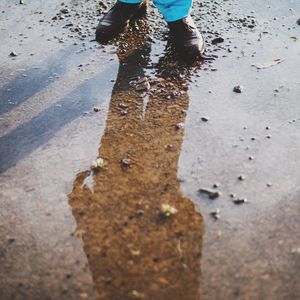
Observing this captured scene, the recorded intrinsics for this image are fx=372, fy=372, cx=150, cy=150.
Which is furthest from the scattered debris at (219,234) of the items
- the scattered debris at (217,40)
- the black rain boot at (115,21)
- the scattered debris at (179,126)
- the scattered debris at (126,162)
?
the black rain boot at (115,21)

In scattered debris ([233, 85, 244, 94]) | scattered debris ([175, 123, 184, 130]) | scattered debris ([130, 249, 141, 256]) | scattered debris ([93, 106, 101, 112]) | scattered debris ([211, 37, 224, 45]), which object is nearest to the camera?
scattered debris ([130, 249, 141, 256])

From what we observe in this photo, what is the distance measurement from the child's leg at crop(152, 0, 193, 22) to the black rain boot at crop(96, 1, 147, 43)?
29 centimetres

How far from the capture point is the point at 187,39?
2623 millimetres

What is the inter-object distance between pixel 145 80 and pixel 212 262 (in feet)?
4.36

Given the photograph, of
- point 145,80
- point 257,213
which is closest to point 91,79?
point 145,80

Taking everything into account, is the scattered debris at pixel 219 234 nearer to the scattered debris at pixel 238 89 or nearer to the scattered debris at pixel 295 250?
the scattered debris at pixel 295 250

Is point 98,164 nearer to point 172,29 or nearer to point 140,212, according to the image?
point 140,212

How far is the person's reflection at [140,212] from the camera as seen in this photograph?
4.79 ft

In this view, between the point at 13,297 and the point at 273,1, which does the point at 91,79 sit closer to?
the point at 13,297

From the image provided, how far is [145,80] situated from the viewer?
244cm

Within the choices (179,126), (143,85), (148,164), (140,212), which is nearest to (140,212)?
(140,212)

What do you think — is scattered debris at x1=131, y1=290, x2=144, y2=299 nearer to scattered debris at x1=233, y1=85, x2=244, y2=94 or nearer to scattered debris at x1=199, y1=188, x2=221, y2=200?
scattered debris at x1=199, y1=188, x2=221, y2=200

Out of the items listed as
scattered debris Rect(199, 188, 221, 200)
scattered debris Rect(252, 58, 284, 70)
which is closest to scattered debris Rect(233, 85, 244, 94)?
scattered debris Rect(252, 58, 284, 70)

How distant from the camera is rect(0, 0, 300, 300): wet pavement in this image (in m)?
1.49
